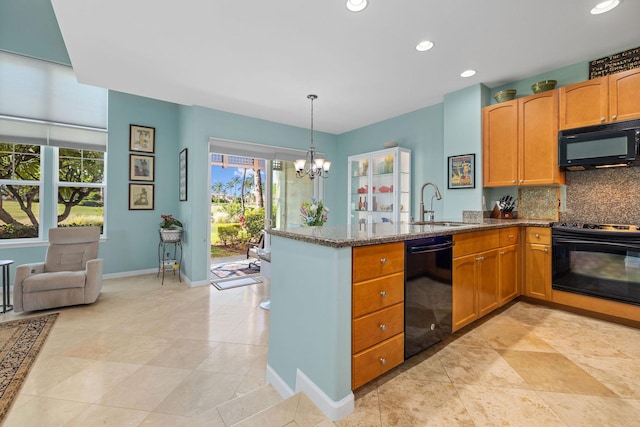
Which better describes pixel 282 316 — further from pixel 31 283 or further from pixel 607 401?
pixel 31 283

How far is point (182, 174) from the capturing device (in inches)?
182

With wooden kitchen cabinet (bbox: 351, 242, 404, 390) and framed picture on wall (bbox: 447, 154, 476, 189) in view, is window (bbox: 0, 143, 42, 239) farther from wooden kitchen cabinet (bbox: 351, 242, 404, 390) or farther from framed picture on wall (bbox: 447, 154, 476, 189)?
framed picture on wall (bbox: 447, 154, 476, 189)

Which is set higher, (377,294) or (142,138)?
(142,138)

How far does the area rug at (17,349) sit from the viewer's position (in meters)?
1.79

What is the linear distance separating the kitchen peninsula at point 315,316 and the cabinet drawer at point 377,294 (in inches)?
2.6

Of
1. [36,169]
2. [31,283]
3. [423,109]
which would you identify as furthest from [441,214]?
[36,169]

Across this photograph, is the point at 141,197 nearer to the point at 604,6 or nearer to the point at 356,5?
the point at 356,5

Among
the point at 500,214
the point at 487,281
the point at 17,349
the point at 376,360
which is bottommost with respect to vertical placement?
the point at 17,349

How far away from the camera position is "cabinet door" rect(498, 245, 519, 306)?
2729 mm

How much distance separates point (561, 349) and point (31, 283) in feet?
16.6

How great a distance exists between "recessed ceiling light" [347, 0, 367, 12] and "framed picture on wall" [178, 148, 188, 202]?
3.32 m

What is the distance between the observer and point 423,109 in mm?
4320

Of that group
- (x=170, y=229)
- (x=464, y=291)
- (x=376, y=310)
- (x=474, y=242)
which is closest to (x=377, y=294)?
(x=376, y=310)

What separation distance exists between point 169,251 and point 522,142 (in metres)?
5.52
